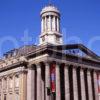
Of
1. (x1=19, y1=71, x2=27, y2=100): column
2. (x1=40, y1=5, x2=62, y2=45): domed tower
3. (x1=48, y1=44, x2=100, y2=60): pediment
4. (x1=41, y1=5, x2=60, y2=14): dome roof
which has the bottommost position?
(x1=19, y1=71, x2=27, y2=100): column

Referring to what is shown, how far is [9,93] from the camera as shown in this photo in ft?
212

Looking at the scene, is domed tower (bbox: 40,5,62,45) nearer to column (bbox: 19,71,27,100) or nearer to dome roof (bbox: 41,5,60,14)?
dome roof (bbox: 41,5,60,14)

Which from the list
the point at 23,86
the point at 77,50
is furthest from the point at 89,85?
the point at 23,86

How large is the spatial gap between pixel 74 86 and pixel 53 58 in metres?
8.30

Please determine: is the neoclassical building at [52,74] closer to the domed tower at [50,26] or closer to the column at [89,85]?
the column at [89,85]

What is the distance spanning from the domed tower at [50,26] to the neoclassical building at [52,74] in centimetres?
755

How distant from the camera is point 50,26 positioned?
74500 millimetres

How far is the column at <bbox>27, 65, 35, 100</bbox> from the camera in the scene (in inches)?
2194

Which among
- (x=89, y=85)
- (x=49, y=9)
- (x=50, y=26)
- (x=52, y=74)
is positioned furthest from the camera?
(x=49, y=9)

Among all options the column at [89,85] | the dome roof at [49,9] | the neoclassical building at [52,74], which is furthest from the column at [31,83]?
the dome roof at [49,9]

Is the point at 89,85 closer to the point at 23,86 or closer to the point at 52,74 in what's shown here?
the point at 52,74

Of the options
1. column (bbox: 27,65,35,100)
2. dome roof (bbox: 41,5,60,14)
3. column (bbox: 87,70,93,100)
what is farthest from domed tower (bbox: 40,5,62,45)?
column (bbox: 27,65,35,100)

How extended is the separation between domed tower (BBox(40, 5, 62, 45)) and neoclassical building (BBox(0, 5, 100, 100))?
24.8 ft

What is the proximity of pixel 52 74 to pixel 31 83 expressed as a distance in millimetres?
6443
